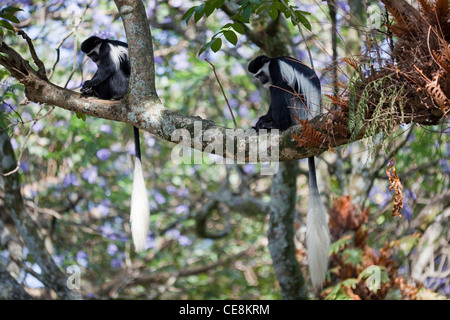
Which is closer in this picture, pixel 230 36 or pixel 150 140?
pixel 230 36

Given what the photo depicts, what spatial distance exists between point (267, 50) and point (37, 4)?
212cm

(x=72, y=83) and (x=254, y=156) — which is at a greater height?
(x=72, y=83)

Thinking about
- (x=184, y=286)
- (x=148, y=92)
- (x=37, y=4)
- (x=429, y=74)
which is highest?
(x=37, y=4)

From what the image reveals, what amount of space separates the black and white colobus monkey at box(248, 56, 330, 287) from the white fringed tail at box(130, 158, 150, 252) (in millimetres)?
613

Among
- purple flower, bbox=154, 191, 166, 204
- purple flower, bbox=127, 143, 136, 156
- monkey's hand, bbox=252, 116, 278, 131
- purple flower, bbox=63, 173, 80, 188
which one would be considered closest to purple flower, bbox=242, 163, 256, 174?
purple flower, bbox=154, 191, 166, 204

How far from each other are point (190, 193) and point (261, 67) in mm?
2648

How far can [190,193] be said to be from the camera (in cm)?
505

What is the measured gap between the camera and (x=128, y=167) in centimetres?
457

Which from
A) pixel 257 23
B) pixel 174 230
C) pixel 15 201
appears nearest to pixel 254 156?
pixel 257 23

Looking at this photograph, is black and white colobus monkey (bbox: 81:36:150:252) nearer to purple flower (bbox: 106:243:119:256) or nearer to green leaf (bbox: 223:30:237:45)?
green leaf (bbox: 223:30:237:45)

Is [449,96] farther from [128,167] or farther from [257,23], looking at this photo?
[128,167]

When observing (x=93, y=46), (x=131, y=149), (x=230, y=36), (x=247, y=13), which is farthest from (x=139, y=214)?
(x=131, y=149)

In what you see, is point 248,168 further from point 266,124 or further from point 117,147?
point 266,124

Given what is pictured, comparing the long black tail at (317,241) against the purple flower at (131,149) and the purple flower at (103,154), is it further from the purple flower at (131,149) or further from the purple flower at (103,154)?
the purple flower at (131,149)
